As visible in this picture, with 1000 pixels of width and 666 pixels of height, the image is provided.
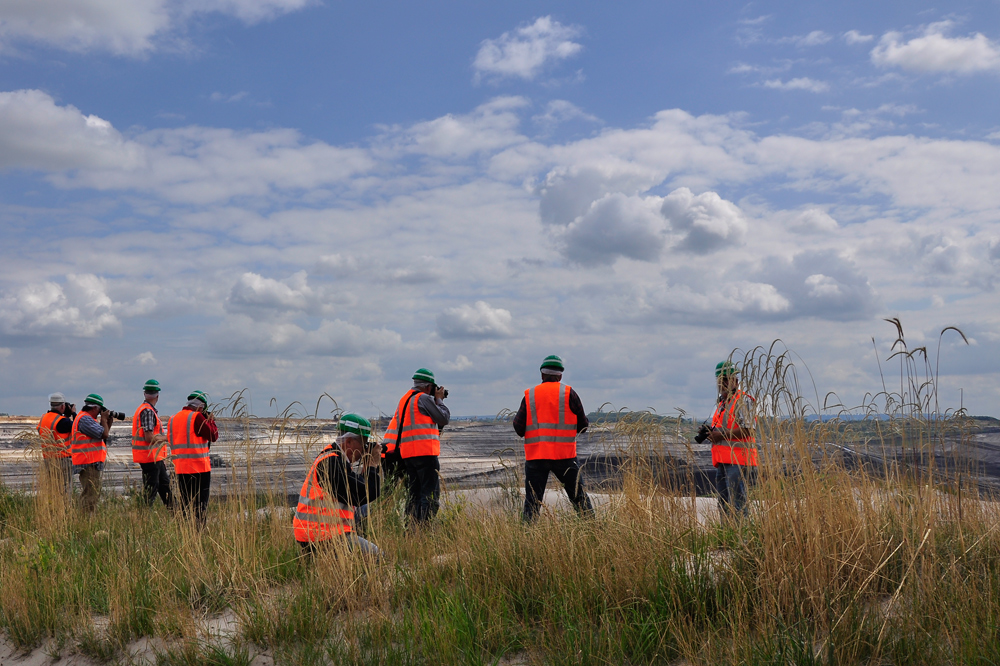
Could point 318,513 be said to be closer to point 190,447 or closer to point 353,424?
point 353,424

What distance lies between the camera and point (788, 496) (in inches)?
157

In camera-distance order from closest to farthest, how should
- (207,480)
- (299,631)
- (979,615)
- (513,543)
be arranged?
(979,615), (299,631), (513,543), (207,480)

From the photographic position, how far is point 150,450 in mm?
10844

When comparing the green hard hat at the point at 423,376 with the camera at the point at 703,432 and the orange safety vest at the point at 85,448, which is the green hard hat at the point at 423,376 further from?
the orange safety vest at the point at 85,448

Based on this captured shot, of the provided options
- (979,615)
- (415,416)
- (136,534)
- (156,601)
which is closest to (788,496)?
(979,615)

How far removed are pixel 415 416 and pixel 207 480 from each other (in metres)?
3.28

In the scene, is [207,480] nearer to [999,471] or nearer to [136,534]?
[136,534]

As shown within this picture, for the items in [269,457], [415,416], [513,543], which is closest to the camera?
[513,543]

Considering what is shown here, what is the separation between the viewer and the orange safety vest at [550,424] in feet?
27.6

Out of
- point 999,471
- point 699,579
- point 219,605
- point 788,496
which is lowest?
point 999,471

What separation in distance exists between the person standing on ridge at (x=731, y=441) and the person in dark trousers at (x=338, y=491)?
274 cm

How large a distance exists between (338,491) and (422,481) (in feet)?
9.61

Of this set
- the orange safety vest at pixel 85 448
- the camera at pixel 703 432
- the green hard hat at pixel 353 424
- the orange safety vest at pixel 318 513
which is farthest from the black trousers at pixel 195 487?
the camera at pixel 703 432

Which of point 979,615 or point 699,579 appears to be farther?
point 699,579
